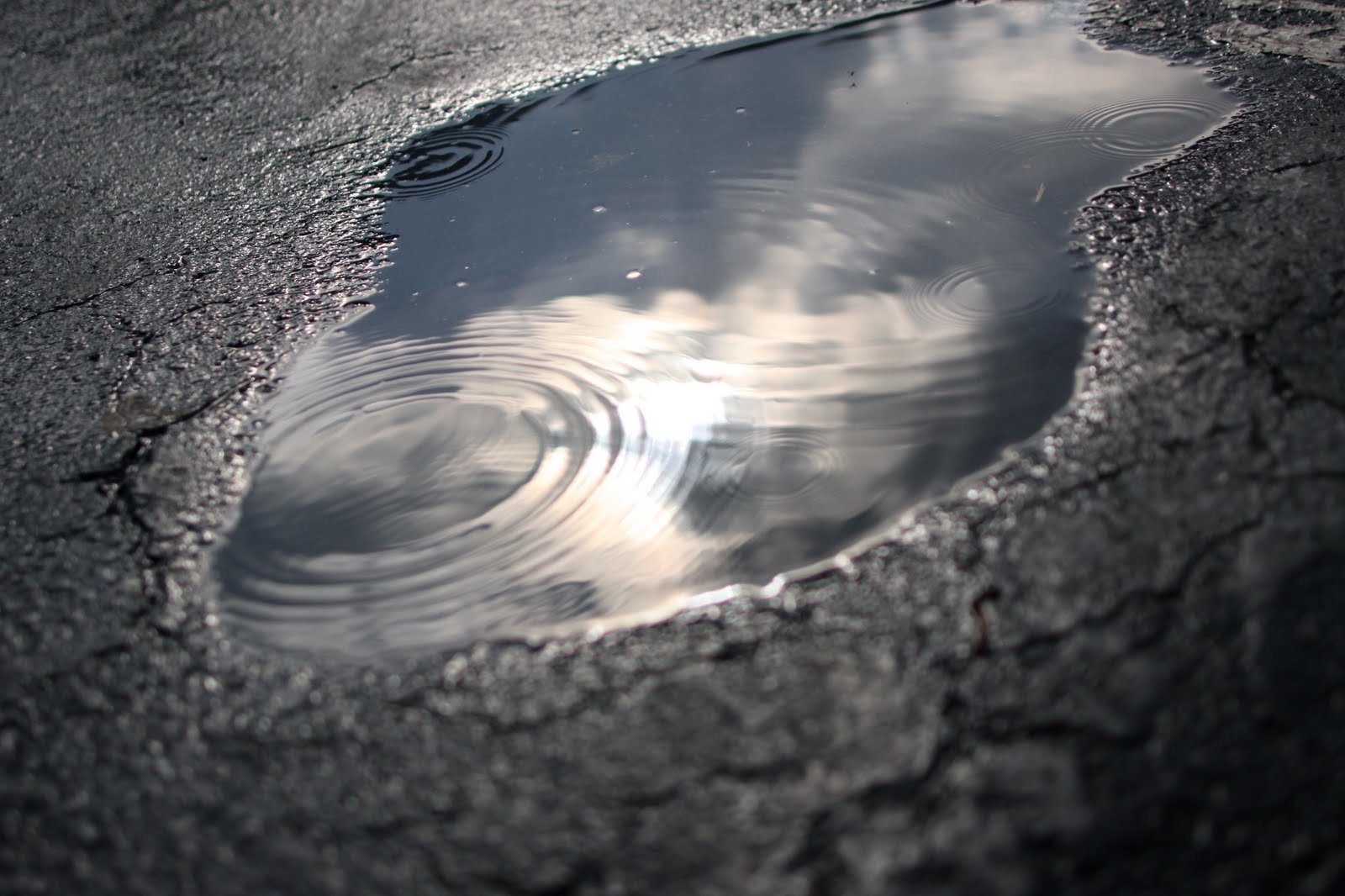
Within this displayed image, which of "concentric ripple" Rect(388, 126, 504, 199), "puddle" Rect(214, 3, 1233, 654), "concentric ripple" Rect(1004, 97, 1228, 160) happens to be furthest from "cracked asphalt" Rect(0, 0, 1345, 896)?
"concentric ripple" Rect(388, 126, 504, 199)

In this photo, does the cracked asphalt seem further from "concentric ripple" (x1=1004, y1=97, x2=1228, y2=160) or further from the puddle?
"concentric ripple" (x1=1004, y1=97, x2=1228, y2=160)

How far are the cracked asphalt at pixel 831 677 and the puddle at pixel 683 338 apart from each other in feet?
0.36

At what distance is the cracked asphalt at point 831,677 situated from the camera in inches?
50.9

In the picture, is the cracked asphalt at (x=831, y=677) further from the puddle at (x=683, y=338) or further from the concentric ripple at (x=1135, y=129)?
the concentric ripple at (x=1135, y=129)

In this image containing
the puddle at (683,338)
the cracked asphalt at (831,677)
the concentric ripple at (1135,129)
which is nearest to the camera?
the cracked asphalt at (831,677)

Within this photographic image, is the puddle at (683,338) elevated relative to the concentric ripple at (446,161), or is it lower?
lower

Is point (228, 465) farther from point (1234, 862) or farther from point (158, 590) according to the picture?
point (1234, 862)

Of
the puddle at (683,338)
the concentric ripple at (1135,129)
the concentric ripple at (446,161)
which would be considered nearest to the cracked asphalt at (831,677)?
the puddle at (683,338)

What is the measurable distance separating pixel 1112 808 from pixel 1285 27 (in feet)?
9.40

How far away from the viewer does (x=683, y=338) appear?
2.29m

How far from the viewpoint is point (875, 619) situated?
1577 mm

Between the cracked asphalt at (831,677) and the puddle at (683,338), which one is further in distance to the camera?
the puddle at (683,338)

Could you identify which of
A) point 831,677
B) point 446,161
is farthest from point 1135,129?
point 831,677

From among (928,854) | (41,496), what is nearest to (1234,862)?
(928,854)
